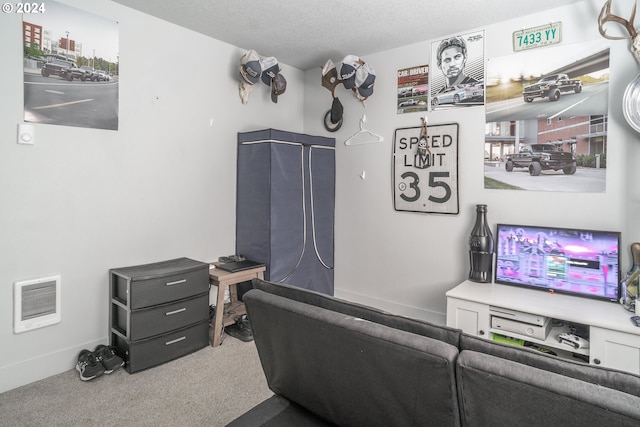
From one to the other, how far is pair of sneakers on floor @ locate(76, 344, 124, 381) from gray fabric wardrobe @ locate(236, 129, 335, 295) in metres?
1.33

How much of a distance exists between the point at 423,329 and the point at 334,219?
295 cm

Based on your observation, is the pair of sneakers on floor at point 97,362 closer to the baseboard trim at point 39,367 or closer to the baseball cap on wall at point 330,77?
the baseboard trim at point 39,367

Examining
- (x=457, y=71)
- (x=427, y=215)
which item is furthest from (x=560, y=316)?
(x=457, y=71)

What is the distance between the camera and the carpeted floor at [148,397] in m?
2.04

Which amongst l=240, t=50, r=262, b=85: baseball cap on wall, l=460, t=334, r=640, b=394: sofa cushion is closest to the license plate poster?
Result: l=240, t=50, r=262, b=85: baseball cap on wall

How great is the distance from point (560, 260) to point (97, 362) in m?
3.39

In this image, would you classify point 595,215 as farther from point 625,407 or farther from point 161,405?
point 161,405

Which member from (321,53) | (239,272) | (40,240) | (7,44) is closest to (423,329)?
(239,272)

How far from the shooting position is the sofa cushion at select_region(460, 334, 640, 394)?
90 cm

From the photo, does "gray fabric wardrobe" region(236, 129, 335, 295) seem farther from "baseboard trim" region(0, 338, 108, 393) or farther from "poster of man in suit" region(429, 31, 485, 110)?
"baseboard trim" region(0, 338, 108, 393)

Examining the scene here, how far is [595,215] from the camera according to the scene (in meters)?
2.64

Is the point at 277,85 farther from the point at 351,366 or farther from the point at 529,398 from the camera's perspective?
the point at 529,398

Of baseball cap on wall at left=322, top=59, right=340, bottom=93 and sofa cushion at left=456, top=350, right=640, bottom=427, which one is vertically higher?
baseball cap on wall at left=322, top=59, right=340, bottom=93

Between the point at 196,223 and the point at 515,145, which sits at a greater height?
the point at 515,145
